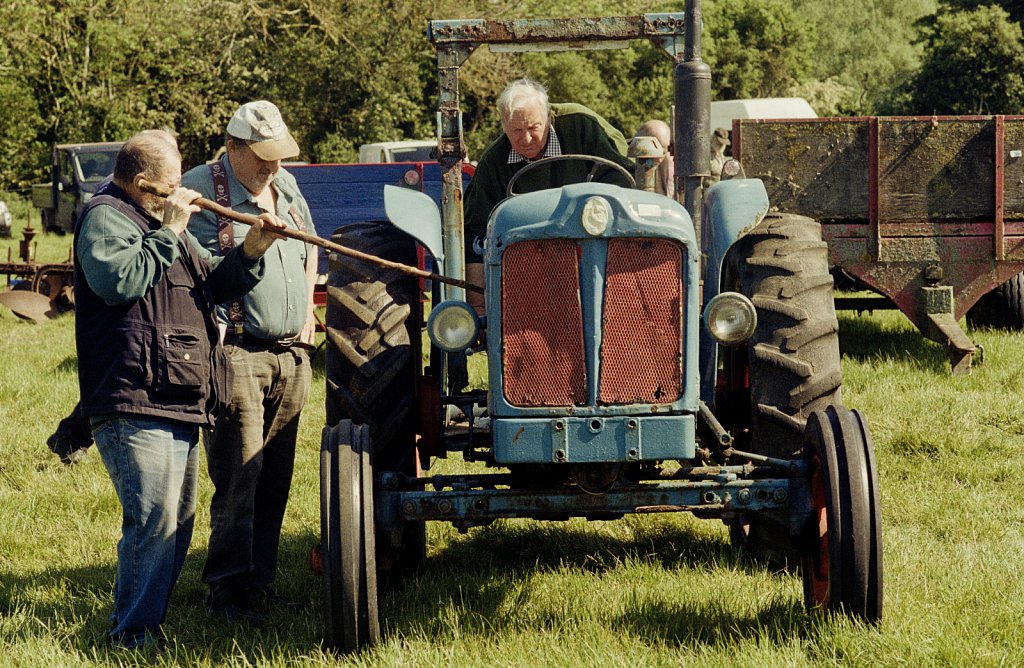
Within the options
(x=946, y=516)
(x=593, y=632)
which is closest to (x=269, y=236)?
(x=593, y=632)

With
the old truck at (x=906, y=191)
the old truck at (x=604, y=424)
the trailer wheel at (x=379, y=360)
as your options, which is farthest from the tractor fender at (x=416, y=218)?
the old truck at (x=906, y=191)

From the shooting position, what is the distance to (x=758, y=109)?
25016mm

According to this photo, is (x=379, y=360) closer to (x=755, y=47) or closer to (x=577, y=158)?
(x=577, y=158)

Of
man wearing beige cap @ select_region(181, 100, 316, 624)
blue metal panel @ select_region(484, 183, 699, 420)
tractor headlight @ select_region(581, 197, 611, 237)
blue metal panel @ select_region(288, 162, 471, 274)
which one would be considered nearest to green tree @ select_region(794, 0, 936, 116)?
blue metal panel @ select_region(288, 162, 471, 274)

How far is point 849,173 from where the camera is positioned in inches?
360

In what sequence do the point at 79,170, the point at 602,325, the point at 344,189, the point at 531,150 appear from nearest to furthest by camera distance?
1. the point at 602,325
2. the point at 531,150
3. the point at 344,189
4. the point at 79,170

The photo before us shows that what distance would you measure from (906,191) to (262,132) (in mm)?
6006

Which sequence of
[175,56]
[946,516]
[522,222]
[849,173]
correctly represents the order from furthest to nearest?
1. [175,56]
2. [849,173]
3. [946,516]
4. [522,222]

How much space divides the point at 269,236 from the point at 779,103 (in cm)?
2283

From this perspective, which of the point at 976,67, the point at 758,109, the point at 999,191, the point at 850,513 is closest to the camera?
the point at 850,513

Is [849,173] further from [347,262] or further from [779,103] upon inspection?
[779,103]

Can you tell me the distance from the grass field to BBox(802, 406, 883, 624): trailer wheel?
3.7 inches

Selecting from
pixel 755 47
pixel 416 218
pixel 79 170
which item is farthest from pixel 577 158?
pixel 755 47

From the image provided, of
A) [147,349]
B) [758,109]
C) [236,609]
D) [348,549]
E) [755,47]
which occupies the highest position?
[755,47]
